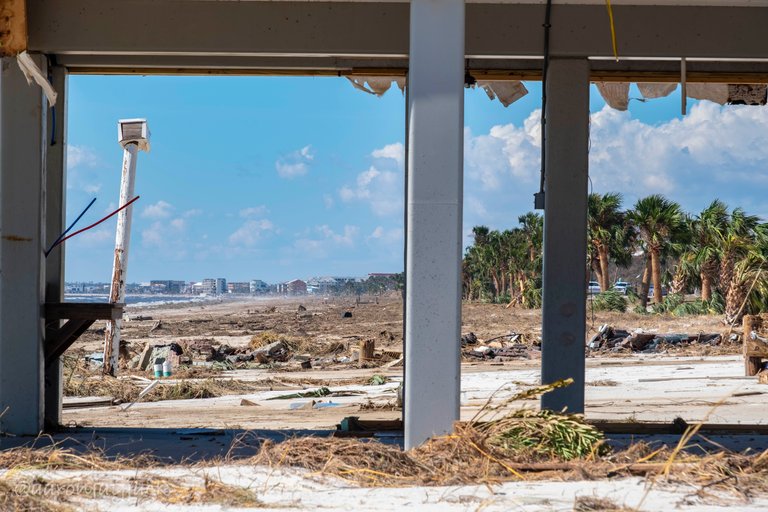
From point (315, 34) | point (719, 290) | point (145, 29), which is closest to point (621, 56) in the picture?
point (315, 34)

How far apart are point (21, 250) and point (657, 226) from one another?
1606 inches

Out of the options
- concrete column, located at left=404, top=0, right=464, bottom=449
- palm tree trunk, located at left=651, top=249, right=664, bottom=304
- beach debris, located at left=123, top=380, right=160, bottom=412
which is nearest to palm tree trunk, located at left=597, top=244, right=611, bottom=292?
palm tree trunk, located at left=651, top=249, right=664, bottom=304

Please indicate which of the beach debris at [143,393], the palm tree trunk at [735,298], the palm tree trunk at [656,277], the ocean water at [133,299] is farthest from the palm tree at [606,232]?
the ocean water at [133,299]

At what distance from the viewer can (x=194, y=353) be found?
27156 millimetres

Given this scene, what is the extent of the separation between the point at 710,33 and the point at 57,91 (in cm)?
628

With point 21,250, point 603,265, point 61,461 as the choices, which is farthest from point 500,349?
point 603,265

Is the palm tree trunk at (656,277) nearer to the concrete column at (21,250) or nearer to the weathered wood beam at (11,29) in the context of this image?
the concrete column at (21,250)

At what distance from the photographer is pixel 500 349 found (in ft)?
89.5

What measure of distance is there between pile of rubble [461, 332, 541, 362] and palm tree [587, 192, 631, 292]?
2022 centimetres

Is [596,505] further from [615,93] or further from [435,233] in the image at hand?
[615,93]

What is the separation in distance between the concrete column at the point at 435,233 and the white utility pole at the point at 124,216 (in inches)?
469

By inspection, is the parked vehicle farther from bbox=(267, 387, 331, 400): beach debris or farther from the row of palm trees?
bbox=(267, 387, 331, 400): beach debris

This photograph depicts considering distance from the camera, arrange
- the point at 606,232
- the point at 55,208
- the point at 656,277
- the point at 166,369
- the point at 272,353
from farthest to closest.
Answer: the point at 606,232 → the point at 656,277 → the point at 272,353 → the point at 166,369 → the point at 55,208

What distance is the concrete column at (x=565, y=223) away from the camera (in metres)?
8.40
